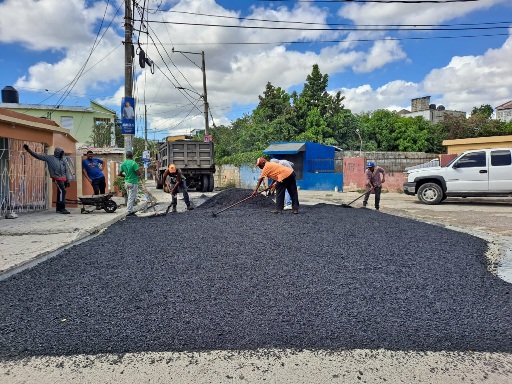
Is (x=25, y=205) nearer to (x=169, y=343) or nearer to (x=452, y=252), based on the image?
(x=169, y=343)

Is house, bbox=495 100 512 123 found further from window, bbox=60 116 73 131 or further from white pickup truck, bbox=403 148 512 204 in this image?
window, bbox=60 116 73 131

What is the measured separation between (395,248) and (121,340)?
3719mm

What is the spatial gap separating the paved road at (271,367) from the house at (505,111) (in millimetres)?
57810

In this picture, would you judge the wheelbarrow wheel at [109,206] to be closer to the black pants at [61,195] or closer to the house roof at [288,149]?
the black pants at [61,195]

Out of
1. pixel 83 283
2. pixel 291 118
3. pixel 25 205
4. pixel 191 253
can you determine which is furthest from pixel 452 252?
pixel 291 118

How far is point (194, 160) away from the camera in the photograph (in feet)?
60.7

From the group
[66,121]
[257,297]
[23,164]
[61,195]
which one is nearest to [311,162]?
[61,195]

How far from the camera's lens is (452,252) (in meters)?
→ 5.04

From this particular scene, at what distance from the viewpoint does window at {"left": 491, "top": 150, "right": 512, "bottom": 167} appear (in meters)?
11.7

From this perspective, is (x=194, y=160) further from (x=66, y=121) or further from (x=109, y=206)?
(x=66, y=121)

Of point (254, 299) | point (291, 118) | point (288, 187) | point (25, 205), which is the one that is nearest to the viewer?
point (254, 299)

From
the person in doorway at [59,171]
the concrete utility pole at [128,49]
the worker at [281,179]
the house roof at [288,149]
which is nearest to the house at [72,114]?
the house roof at [288,149]

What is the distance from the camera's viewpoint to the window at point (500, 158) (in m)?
11.7

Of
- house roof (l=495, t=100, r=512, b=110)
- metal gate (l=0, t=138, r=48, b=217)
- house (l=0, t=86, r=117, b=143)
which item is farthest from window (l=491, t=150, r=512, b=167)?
house roof (l=495, t=100, r=512, b=110)
